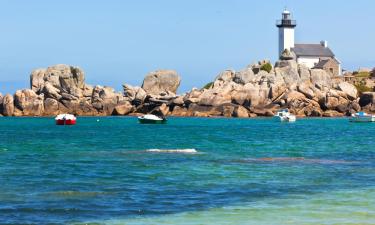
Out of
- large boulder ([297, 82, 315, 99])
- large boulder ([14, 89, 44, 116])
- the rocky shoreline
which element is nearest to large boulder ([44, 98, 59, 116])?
the rocky shoreline

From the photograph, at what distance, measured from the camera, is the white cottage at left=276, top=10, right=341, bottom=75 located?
16802 cm

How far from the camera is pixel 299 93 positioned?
13962 cm

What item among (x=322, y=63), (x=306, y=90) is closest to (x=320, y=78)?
(x=306, y=90)

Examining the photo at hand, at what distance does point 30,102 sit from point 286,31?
61639 millimetres

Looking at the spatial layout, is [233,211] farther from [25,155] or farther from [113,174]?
[25,155]

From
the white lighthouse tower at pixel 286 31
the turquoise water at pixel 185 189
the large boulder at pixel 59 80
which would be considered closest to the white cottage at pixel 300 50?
the white lighthouse tower at pixel 286 31

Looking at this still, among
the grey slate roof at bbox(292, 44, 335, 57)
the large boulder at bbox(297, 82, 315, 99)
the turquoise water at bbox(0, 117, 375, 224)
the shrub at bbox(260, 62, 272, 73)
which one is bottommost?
the turquoise water at bbox(0, 117, 375, 224)

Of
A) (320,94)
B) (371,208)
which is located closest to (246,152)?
(371,208)

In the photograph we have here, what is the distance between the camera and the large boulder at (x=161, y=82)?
165 meters

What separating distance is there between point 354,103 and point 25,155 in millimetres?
105271

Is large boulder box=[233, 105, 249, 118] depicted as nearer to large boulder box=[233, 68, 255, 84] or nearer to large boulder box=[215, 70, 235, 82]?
large boulder box=[233, 68, 255, 84]

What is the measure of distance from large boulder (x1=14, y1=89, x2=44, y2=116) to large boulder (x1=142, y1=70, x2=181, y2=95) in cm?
2450

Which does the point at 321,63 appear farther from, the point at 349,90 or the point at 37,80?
the point at 37,80

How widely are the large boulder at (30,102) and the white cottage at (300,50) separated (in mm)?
57965
